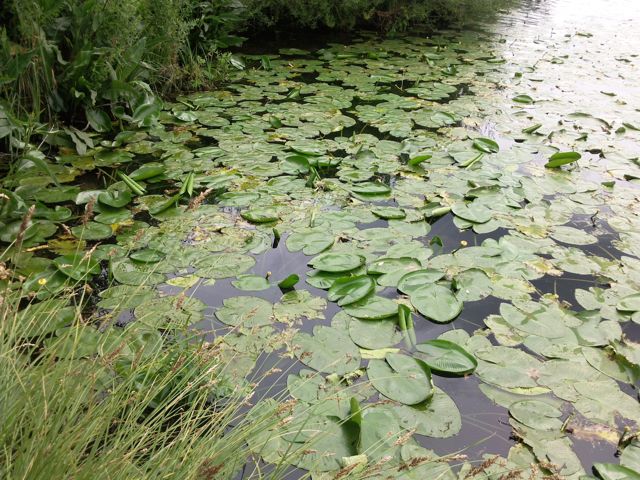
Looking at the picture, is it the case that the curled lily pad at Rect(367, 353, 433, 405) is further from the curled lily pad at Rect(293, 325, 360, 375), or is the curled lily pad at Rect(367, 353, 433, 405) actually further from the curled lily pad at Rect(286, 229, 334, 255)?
the curled lily pad at Rect(286, 229, 334, 255)

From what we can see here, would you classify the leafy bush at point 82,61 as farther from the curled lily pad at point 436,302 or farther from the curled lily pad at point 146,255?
the curled lily pad at point 436,302

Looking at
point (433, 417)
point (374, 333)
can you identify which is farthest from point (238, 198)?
point (433, 417)

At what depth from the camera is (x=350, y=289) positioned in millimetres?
2068

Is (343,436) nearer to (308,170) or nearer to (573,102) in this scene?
(308,170)

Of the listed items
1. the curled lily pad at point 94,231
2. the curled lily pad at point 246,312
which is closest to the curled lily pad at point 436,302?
the curled lily pad at point 246,312

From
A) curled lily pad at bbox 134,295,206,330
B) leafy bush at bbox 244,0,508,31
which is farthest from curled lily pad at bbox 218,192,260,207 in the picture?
leafy bush at bbox 244,0,508,31

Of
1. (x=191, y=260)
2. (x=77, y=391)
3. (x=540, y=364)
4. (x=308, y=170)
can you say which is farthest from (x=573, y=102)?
(x=77, y=391)

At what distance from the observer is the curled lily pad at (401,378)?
5.33 ft

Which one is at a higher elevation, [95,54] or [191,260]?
[95,54]

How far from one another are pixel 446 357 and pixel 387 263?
22.3 inches

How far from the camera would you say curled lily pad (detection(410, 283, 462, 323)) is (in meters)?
1.97

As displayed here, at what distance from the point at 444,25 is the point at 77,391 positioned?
7.33 meters

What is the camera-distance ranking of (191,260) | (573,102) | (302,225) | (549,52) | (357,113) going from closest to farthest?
1. (191,260)
2. (302,225)
3. (357,113)
4. (573,102)
5. (549,52)

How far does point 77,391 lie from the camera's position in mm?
1146
